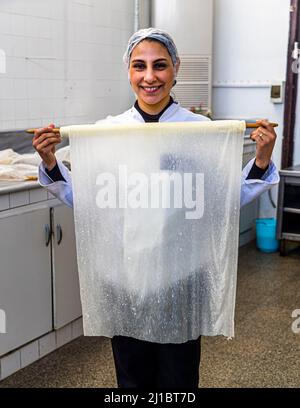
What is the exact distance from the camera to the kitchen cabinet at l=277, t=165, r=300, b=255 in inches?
166

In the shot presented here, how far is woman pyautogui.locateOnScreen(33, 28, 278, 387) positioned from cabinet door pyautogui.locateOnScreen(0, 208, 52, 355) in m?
0.98

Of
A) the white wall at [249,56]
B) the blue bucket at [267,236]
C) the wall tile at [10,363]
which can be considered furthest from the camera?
the white wall at [249,56]

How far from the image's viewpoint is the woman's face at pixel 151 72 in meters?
1.44

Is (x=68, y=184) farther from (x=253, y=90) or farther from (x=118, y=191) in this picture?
(x=253, y=90)

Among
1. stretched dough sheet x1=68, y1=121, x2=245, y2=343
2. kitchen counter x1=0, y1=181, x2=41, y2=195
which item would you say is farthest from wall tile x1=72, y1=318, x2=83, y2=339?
stretched dough sheet x1=68, y1=121, x2=245, y2=343

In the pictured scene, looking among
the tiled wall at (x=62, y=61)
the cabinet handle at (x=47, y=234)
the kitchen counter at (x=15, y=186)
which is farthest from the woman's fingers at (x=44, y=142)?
the tiled wall at (x=62, y=61)

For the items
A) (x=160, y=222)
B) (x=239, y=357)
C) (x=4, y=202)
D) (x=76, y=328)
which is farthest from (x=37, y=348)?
(x=160, y=222)

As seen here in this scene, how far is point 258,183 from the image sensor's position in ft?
4.77

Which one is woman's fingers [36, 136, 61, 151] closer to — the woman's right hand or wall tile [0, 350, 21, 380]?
the woman's right hand

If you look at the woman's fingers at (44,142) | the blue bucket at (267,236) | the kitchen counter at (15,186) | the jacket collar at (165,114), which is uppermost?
the jacket collar at (165,114)

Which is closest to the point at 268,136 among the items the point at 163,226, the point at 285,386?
the point at 163,226

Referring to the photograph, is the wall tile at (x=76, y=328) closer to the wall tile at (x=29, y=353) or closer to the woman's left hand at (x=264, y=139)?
the wall tile at (x=29, y=353)

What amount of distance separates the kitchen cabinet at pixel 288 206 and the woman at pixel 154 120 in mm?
2834

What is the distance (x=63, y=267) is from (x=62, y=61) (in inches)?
59.1
